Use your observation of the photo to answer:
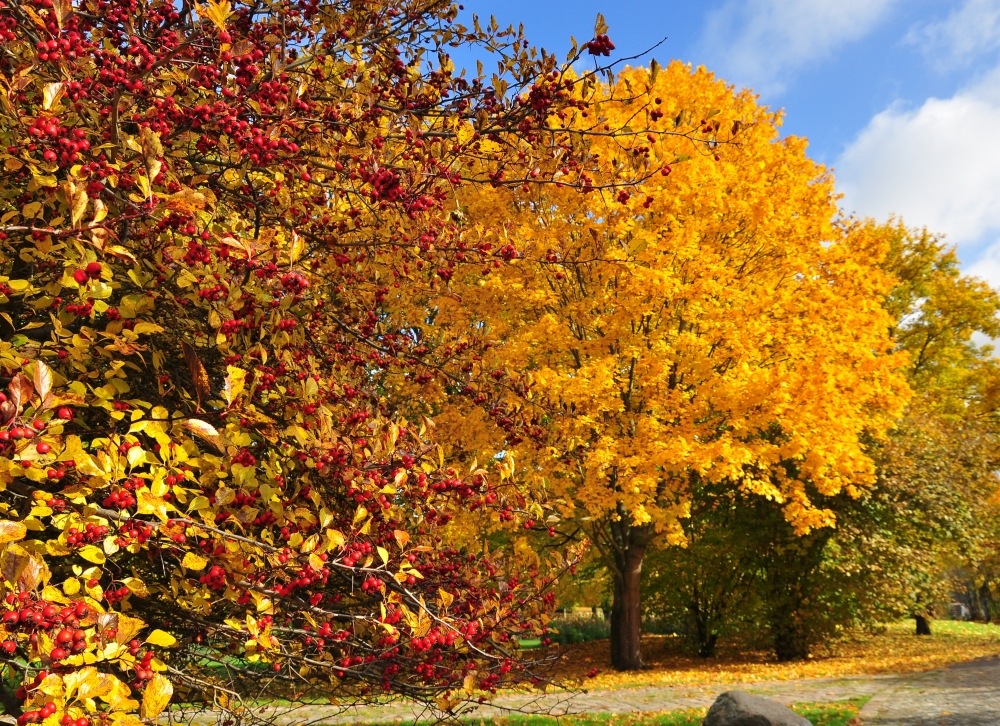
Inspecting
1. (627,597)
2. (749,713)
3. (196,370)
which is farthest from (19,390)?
(627,597)

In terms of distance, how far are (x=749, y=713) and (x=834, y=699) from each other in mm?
4193

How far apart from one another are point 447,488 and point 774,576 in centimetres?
1621

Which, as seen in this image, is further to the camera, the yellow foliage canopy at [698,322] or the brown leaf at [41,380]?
the yellow foliage canopy at [698,322]

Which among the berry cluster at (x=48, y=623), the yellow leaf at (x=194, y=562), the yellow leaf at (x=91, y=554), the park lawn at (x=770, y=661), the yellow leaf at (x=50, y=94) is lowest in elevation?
the park lawn at (x=770, y=661)

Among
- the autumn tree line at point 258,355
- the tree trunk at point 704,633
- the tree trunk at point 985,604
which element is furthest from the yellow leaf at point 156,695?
the tree trunk at point 985,604

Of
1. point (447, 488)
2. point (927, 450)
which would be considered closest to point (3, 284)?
point (447, 488)

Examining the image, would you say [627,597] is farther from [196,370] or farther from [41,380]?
[41,380]

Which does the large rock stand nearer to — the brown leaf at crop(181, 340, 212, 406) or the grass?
the grass

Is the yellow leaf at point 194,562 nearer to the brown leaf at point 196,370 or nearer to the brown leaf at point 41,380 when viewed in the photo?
the brown leaf at point 196,370

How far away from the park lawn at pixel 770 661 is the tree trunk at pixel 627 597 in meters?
0.45

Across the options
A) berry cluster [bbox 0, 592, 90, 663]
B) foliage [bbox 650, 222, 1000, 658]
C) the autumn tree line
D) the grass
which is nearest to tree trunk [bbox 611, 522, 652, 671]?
foliage [bbox 650, 222, 1000, 658]

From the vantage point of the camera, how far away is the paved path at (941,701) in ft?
27.4

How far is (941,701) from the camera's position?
9.63 m

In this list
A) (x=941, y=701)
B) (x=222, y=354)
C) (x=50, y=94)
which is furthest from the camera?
(x=941, y=701)
